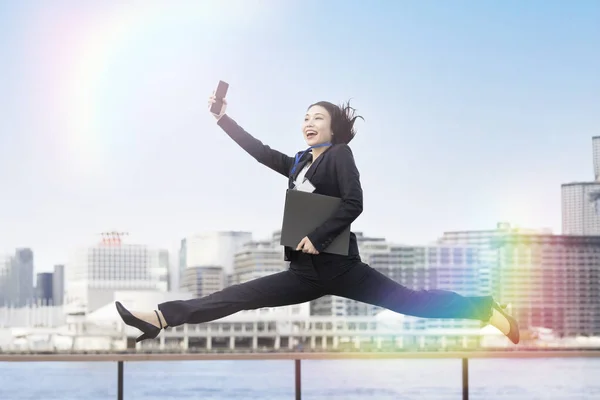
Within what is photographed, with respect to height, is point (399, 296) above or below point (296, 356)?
above

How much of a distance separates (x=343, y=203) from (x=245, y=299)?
432mm

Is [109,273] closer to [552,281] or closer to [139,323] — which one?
[552,281]

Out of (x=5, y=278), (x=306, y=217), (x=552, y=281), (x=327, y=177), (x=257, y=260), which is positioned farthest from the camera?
(x=552, y=281)

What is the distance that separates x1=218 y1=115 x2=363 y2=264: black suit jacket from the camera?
3.05 metres

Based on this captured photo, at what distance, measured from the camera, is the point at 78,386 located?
6.32 metres

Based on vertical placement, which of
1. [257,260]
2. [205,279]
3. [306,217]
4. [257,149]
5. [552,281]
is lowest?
[306,217]

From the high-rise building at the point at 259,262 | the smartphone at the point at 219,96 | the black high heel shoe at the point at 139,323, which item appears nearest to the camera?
the black high heel shoe at the point at 139,323

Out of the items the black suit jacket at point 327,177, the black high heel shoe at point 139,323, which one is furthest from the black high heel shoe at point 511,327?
the black high heel shoe at point 139,323

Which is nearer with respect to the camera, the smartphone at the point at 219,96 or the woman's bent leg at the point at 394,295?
the woman's bent leg at the point at 394,295

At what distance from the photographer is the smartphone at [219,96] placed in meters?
3.31

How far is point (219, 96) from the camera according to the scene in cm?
333

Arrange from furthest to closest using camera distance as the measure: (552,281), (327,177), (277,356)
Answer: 1. (552,281)
2. (277,356)
3. (327,177)

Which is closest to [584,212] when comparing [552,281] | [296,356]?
[552,281]

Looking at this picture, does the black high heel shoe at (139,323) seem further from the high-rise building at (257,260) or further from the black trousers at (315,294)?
the high-rise building at (257,260)
